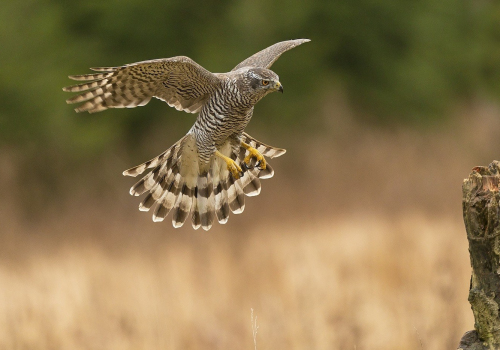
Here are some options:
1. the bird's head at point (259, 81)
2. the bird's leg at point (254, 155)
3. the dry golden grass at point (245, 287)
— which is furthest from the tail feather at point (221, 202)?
the bird's head at point (259, 81)

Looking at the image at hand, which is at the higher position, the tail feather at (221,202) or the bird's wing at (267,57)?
the bird's wing at (267,57)

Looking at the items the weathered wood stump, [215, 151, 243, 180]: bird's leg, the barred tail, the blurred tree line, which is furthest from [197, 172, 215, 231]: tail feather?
the blurred tree line

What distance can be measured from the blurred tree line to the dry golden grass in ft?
12.9

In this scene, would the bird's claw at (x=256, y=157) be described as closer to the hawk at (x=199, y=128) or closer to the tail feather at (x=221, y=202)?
the hawk at (x=199, y=128)

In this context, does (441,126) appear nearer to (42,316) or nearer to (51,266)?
(51,266)

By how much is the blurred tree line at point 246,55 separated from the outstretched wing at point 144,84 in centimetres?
953

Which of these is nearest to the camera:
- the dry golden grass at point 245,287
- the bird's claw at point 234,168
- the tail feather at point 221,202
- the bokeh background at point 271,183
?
the dry golden grass at point 245,287

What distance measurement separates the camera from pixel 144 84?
18.2ft

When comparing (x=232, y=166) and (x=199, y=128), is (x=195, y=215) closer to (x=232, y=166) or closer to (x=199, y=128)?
(x=232, y=166)

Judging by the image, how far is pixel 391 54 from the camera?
56.1ft

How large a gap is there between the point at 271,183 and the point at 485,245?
10395mm

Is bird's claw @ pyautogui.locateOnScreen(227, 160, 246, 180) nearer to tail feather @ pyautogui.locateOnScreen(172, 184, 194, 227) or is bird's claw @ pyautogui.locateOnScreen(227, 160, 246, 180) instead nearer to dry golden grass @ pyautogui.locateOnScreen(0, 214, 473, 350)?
tail feather @ pyautogui.locateOnScreen(172, 184, 194, 227)

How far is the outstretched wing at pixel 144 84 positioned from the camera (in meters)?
5.17

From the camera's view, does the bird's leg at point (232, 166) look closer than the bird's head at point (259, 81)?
No
